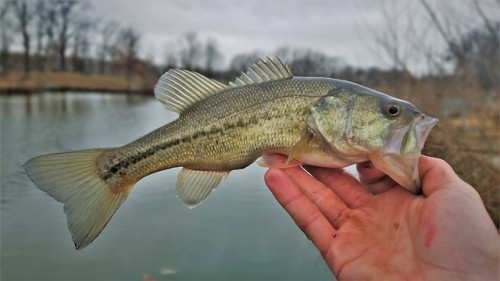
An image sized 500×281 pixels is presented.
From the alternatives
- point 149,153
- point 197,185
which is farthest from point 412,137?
point 149,153

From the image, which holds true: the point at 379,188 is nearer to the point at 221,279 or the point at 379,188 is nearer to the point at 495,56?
the point at 221,279

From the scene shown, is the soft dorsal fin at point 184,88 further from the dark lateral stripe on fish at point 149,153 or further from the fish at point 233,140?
the dark lateral stripe on fish at point 149,153

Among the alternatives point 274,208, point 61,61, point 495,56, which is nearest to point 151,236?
point 274,208

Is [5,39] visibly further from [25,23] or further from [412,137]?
[412,137]

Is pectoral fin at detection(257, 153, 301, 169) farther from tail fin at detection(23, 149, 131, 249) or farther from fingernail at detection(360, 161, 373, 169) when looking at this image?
tail fin at detection(23, 149, 131, 249)

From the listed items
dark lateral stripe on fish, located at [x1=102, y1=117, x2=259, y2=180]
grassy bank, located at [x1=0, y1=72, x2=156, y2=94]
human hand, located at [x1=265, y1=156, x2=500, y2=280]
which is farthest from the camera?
grassy bank, located at [x1=0, y1=72, x2=156, y2=94]

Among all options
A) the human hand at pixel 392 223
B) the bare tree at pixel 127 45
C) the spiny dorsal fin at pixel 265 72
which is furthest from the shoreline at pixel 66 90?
the human hand at pixel 392 223

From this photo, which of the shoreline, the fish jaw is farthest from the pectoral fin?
the shoreline
